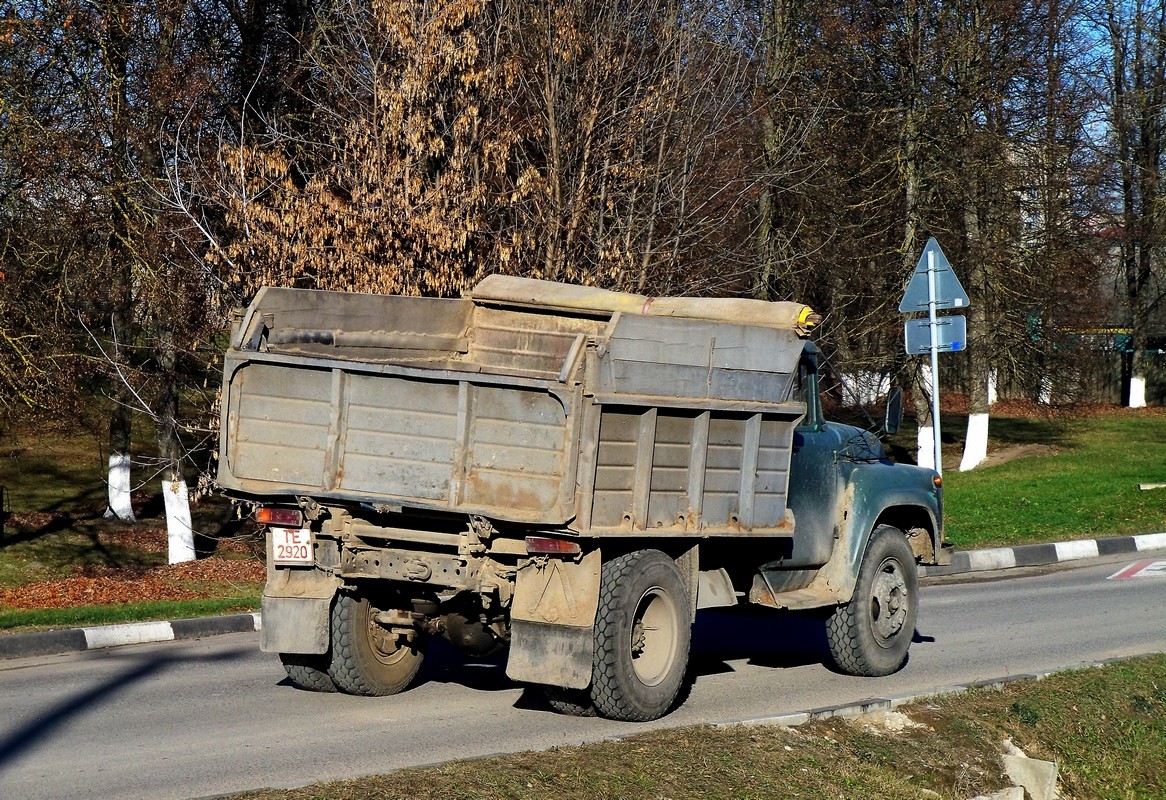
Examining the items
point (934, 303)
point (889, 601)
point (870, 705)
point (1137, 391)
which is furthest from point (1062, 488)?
point (1137, 391)

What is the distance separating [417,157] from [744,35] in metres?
7.44

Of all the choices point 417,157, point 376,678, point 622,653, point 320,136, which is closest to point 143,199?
point 320,136

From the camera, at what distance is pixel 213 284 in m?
15.3

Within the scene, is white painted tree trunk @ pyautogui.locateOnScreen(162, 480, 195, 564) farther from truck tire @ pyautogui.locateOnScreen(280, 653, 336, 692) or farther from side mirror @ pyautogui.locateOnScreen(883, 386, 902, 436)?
side mirror @ pyautogui.locateOnScreen(883, 386, 902, 436)

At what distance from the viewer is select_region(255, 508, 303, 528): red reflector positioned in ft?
23.6

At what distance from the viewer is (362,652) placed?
7859 millimetres

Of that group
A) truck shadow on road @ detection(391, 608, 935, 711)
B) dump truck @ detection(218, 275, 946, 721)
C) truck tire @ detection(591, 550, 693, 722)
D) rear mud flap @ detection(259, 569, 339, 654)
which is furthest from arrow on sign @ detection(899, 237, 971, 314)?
rear mud flap @ detection(259, 569, 339, 654)

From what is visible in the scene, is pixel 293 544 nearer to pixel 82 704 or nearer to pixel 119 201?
pixel 82 704

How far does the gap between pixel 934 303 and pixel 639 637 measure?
30.5 feet

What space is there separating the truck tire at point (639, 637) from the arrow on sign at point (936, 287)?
8770mm

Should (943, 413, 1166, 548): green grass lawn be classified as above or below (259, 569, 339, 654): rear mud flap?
above

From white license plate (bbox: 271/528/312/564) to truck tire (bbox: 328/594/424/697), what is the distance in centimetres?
56

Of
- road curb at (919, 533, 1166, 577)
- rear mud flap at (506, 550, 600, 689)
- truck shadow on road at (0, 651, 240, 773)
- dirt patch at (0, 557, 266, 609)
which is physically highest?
rear mud flap at (506, 550, 600, 689)

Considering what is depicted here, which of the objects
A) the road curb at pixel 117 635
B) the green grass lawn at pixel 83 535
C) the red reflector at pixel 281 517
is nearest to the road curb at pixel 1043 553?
the road curb at pixel 117 635
